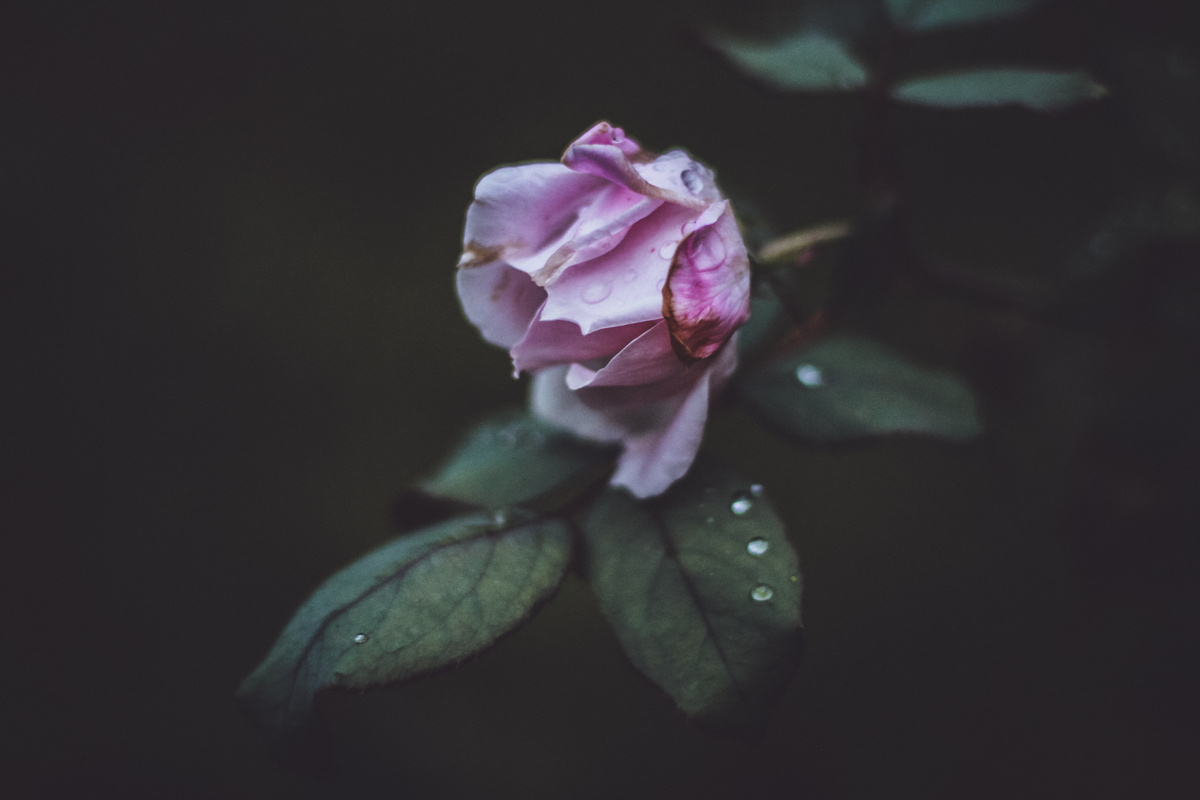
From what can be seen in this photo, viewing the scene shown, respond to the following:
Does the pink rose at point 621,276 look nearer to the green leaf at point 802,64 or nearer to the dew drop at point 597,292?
the dew drop at point 597,292

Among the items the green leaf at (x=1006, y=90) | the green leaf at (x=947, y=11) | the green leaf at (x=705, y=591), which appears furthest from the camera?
the green leaf at (x=947, y=11)

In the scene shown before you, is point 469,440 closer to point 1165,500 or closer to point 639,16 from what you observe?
point 1165,500

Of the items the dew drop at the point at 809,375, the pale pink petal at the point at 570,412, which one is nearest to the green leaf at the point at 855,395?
the dew drop at the point at 809,375

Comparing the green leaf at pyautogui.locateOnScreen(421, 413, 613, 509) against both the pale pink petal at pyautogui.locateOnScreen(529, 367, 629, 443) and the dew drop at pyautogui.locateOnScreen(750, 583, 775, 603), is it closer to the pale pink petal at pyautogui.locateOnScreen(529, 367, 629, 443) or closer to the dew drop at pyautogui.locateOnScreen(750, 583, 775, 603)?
the pale pink petal at pyautogui.locateOnScreen(529, 367, 629, 443)

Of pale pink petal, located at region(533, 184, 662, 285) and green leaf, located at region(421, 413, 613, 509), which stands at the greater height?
pale pink petal, located at region(533, 184, 662, 285)

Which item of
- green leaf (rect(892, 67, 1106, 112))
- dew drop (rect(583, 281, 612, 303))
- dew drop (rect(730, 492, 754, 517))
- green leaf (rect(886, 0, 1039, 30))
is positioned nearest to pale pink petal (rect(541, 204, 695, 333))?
dew drop (rect(583, 281, 612, 303))
